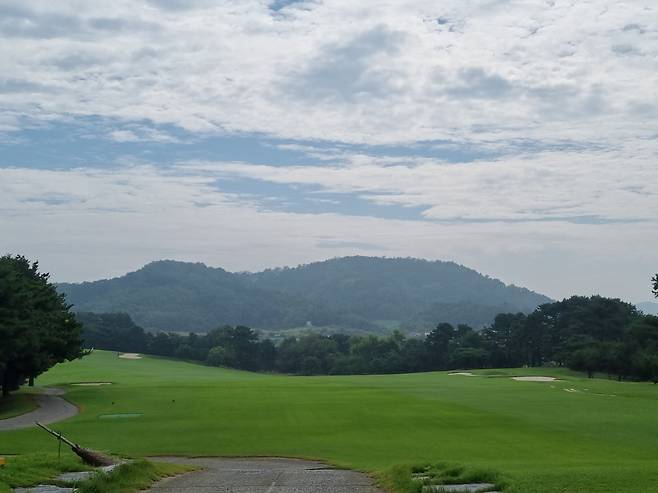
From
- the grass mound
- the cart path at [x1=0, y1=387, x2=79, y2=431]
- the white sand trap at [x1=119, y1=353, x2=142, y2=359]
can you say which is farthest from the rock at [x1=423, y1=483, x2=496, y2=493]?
the white sand trap at [x1=119, y1=353, x2=142, y2=359]

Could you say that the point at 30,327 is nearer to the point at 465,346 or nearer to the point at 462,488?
the point at 462,488

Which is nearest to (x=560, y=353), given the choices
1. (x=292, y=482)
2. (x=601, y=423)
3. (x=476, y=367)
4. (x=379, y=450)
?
(x=476, y=367)

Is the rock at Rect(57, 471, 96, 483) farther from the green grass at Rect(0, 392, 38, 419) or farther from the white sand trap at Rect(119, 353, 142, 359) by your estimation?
the white sand trap at Rect(119, 353, 142, 359)

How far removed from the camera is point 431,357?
144m

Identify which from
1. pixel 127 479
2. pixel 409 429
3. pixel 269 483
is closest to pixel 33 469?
pixel 127 479

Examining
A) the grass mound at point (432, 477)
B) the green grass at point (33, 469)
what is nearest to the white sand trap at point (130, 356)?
the green grass at point (33, 469)

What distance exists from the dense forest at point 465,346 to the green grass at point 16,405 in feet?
193

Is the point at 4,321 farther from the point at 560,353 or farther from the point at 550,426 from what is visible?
the point at 560,353

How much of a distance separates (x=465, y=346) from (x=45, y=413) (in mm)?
98541

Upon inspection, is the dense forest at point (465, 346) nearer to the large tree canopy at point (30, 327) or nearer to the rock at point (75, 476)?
the large tree canopy at point (30, 327)

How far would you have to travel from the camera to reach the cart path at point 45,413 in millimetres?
41594

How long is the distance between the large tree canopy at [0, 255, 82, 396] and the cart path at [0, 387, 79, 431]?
102 inches

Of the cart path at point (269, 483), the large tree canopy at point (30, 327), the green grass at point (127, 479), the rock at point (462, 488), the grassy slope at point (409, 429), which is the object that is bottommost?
the grassy slope at point (409, 429)

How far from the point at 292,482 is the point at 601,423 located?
25.2 m
